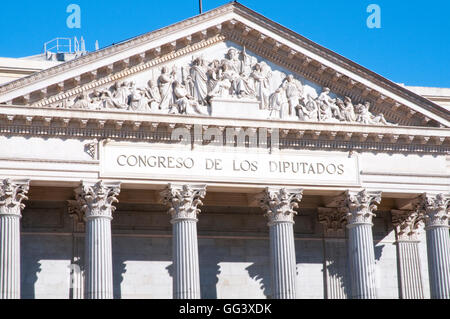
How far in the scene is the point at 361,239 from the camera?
45.9 meters

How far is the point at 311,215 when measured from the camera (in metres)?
49.9

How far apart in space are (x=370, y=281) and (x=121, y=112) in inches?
474

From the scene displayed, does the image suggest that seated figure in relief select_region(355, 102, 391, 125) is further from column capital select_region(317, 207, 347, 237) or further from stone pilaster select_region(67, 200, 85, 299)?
stone pilaster select_region(67, 200, 85, 299)

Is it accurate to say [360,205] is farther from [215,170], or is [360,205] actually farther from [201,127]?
[201,127]

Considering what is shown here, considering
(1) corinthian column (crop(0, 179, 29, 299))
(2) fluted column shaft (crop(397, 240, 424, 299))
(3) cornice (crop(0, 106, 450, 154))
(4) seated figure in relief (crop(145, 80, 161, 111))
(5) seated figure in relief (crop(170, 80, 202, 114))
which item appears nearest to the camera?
(1) corinthian column (crop(0, 179, 29, 299))

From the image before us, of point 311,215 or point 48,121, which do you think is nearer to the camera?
point 48,121

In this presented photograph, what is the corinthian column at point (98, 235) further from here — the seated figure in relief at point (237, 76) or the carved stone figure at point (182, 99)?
the seated figure in relief at point (237, 76)

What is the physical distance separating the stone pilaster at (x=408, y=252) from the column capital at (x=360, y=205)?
4088 mm

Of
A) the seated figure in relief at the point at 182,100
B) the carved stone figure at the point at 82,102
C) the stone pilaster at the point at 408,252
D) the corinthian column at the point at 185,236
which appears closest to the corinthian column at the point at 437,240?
the stone pilaster at the point at 408,252

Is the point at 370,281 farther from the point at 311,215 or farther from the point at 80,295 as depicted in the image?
the point at 80,295

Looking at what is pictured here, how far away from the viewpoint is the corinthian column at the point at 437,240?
45.9m

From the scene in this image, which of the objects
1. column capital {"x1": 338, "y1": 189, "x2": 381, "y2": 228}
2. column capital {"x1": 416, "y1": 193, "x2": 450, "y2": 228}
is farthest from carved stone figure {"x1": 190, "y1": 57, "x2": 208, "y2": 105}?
column capital {"x1": 416, "y1": 193, "x2": 450, "y2": 228}

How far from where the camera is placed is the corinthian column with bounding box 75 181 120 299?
4244 cm
